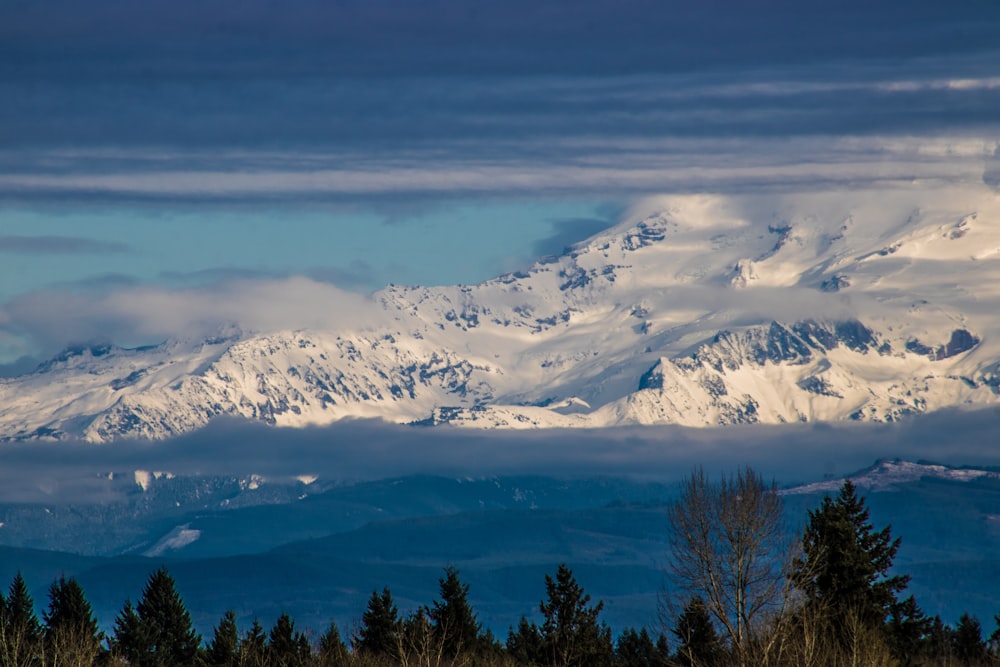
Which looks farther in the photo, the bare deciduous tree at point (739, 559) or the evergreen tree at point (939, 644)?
the evergreen tree at point (939, 644)

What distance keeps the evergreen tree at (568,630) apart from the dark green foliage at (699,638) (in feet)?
18.4

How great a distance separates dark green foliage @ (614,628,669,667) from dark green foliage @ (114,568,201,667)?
1330 inches

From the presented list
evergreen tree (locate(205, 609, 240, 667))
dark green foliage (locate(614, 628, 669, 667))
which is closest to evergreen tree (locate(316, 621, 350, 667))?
evergreen tree (locate(205, 609, 240, 667))

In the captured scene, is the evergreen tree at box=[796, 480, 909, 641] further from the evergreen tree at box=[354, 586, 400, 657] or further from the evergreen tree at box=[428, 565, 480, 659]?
the evergreen tree at box=[354, 586, 400, 657]

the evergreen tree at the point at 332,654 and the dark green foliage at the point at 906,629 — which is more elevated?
the evergreen tree at the point at 332,654

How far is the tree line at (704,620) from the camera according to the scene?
328 feet

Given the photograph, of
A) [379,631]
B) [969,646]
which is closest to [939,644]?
[969,646]

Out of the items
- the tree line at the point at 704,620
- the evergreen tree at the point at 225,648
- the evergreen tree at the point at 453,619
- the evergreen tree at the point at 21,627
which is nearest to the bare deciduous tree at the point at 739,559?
the tree line at the point at 704,620

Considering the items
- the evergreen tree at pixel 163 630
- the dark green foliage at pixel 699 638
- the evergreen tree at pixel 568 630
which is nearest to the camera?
the dark green foliage at pixel 699 638

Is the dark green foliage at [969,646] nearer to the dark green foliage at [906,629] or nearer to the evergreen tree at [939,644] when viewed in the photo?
the evergreen tree at [939,644]

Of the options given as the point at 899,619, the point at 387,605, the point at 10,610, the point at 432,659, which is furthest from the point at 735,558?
the point at 10,610

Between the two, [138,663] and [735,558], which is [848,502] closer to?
[735,558]

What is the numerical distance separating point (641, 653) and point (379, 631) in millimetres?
24025

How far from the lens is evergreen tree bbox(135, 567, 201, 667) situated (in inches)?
5753
